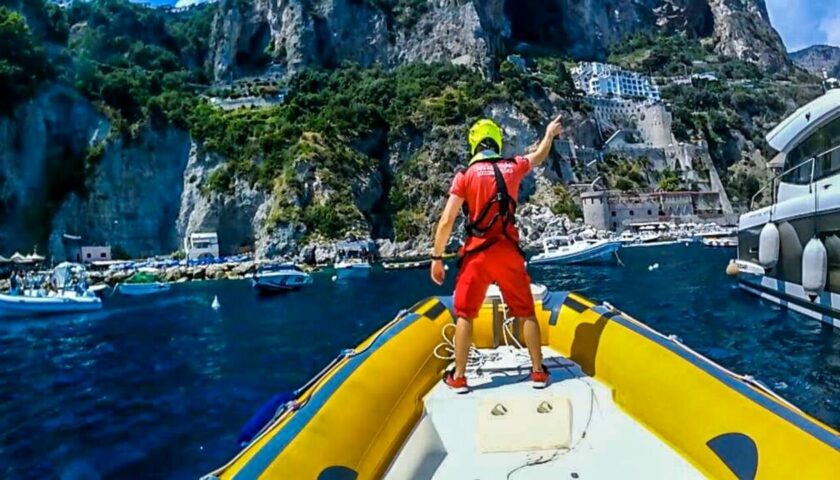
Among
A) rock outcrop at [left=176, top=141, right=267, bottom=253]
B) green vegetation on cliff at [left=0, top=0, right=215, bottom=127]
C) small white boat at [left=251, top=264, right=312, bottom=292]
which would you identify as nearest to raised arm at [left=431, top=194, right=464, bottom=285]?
small white boat at [left=251, top=264, right=312, bottom=292]

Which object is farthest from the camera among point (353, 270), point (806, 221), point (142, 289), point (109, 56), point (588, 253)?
point (109, 56)

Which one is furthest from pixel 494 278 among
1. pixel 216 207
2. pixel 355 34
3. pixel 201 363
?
pixel 355 34

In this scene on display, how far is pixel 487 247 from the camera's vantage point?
415 centimetres

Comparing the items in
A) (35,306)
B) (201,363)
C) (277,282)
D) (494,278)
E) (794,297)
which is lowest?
(277,282)

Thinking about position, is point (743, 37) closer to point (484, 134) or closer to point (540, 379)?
point (484, 134)

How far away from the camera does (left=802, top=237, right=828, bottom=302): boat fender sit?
1196 centimetres

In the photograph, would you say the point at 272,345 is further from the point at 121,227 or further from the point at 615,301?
the point at 121,227

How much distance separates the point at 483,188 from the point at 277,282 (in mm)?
35262

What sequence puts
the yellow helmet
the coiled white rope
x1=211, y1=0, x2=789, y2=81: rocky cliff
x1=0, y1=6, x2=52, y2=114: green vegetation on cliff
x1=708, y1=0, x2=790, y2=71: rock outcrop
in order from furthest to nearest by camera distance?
x1=708, y1=0, x2=790, y2=71: rock outcrop, x1=211, y1=0, x2=789, y2=81: rocky cliff, x1=0, y1=6, x2=52, y2=114: green vegetation on cliff, the coiled white rope, the yellow helmet

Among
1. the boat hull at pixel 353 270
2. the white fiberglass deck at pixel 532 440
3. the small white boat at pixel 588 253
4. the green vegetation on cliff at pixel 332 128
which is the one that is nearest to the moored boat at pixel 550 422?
the white fiberglass deck at pixel 532 440

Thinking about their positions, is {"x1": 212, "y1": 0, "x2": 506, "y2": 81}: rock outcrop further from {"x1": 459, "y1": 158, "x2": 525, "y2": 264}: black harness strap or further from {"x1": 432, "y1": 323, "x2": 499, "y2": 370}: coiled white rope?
{"x1": 459, "y1": 158, "x2": 525, "y2": 264}: black harness strap

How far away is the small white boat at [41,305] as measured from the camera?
101 feet

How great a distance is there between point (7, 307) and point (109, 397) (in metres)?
24.2

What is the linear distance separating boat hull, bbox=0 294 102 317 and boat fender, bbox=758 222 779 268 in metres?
30.7
